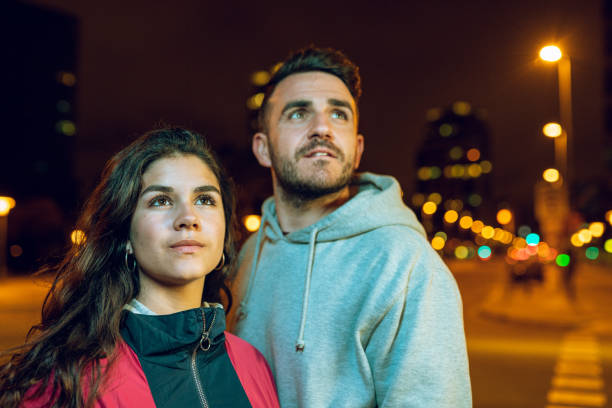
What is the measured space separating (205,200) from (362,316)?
918mm

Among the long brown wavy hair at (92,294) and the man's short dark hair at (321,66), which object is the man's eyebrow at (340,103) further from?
the long brown wavy hair at (92,294)

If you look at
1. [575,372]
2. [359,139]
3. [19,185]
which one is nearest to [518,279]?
[575,372]

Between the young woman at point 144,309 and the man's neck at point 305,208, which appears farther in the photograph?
the man's neck at point 305,208

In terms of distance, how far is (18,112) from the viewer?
80250mm

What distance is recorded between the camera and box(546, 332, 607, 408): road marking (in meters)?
7.89

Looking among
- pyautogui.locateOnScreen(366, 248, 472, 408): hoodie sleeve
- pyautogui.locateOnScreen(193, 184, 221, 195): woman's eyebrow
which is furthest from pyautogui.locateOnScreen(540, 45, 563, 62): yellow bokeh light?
pyautogui.locateOnScreen(193, 184, 221, 195): woman's eyebrow

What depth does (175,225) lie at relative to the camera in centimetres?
267

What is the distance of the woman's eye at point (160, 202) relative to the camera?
2.76 m

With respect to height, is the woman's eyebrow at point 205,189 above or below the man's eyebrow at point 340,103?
below

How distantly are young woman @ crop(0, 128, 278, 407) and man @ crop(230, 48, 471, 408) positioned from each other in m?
0.29

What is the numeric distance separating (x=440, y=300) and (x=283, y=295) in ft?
2.85

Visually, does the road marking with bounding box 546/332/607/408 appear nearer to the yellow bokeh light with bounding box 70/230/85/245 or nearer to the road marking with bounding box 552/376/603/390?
the road marking with bounding box 552/376/603/390

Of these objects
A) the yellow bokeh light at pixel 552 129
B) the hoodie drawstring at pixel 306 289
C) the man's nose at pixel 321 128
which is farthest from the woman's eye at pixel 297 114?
the yellow bokeh light at pixel 552 129

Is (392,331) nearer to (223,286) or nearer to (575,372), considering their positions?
(223,286)
